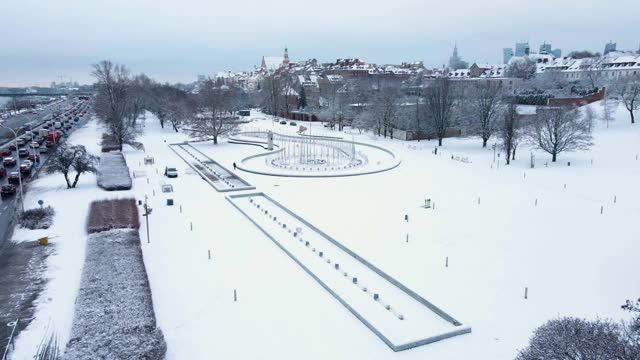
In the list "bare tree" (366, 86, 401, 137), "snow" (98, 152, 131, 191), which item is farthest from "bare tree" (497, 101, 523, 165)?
"snow" (98, 152, 131, 191)

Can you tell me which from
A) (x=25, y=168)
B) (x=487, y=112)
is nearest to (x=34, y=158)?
(x=25, y=168)

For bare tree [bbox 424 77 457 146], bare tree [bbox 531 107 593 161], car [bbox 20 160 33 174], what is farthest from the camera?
bare tree [bbox 424 77 457 146]

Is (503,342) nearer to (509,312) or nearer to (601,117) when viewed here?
(509,312)

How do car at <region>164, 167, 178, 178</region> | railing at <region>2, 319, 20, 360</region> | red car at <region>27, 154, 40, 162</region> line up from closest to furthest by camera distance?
1. railing at <region>2, 319, 20, 360</region>
2. car at <region>164, 167, 178, 178</region>
3. red car at <region>27, 154, 40, 162</region>

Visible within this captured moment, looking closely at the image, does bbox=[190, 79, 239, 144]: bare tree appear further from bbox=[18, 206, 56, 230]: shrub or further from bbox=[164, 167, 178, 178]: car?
bbox=[18, 206, 56, 230]: shrub

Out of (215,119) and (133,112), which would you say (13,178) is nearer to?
(215,119)

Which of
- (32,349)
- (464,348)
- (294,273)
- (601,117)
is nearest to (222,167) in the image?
(294,273)
